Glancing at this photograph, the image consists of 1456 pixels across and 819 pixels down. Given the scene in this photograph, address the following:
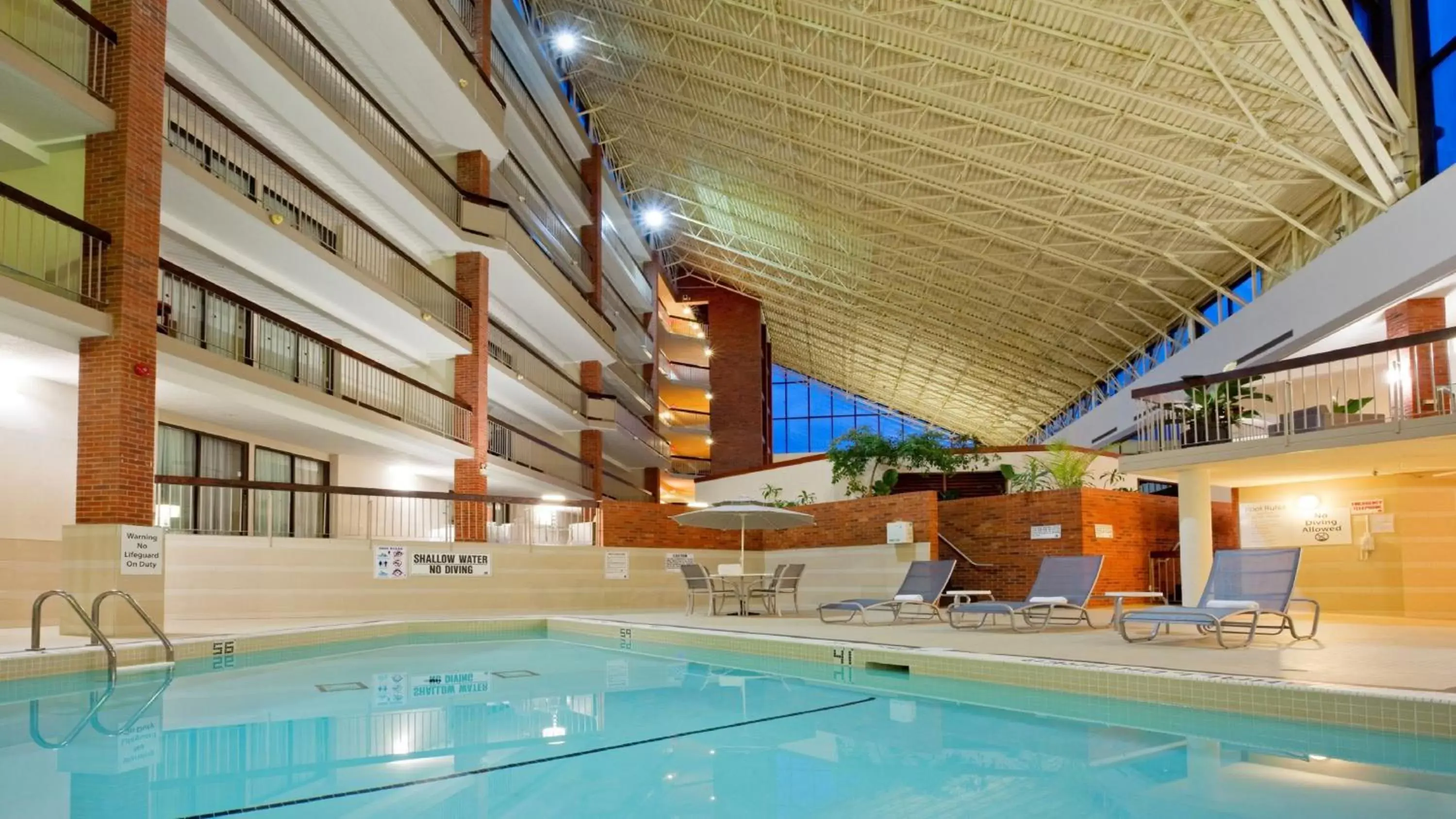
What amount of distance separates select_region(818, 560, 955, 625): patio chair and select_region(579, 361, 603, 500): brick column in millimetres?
14863

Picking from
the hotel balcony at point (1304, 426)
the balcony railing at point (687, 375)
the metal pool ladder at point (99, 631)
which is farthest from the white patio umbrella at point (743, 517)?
the balcony railing at point (687, 375)

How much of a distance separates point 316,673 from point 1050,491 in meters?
11.0

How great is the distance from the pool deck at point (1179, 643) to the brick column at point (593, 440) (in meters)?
13.9

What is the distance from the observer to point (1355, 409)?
11.8m

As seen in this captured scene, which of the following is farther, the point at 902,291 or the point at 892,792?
the point at 902,291

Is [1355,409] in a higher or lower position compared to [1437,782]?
higher

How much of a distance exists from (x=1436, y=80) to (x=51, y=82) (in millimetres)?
16632

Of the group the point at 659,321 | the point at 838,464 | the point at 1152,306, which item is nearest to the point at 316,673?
the point at 838,464

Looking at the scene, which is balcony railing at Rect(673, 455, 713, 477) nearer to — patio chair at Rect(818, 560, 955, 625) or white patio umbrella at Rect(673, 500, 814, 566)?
white patio umbrella at Rect(673, 500, 814, 566)

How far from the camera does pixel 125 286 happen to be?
10000 millimetres

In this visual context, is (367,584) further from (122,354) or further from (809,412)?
(809,412)

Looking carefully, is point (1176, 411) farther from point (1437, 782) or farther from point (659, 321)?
point (659, 321)

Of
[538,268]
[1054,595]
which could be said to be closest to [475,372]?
[538,268]

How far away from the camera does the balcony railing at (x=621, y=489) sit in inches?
1340
